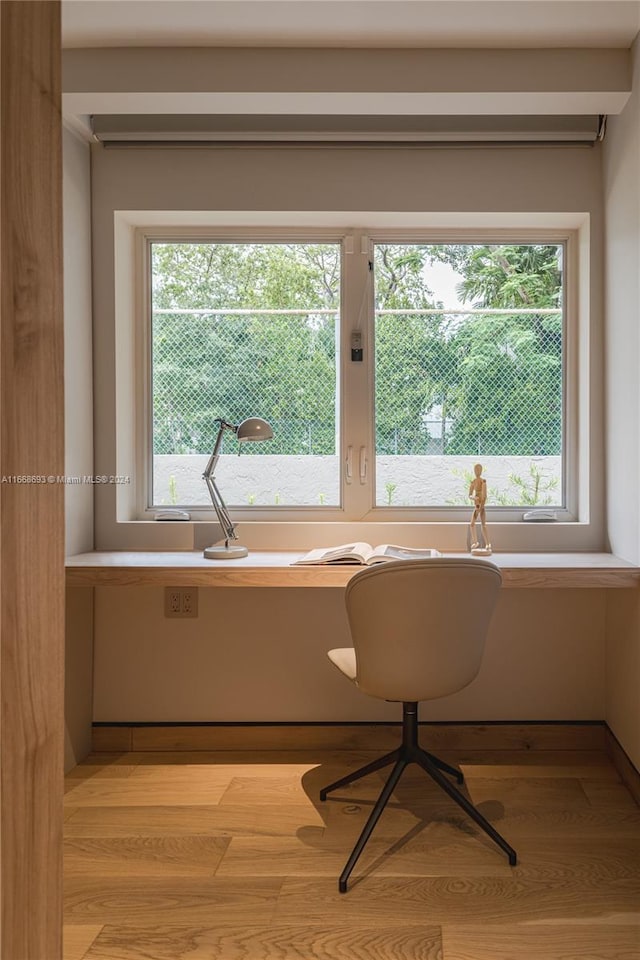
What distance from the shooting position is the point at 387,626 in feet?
6.22

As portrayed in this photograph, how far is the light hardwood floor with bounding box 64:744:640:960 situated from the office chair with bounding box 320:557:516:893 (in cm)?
13

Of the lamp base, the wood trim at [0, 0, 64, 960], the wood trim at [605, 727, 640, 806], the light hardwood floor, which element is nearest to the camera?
the wood trim at [0, 0, 64, 960]

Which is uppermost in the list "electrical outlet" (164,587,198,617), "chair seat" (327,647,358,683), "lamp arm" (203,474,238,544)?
"lamp arm" (203,474,238,544)

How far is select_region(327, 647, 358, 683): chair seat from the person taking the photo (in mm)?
2102

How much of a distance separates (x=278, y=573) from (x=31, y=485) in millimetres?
1637

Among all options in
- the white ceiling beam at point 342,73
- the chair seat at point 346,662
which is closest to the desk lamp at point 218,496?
the chair seat at point 346,662

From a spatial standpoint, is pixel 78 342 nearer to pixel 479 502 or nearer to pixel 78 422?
pixel 78 422

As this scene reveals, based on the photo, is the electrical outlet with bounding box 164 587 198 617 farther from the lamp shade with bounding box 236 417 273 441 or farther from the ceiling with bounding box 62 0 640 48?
the ceiling with bounding box 62 0 640 48

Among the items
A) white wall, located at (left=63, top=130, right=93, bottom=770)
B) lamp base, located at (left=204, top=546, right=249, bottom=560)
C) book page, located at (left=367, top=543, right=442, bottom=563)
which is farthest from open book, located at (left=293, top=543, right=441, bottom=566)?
white wall, located at (left=63, top=130, right=93, bottom=770)

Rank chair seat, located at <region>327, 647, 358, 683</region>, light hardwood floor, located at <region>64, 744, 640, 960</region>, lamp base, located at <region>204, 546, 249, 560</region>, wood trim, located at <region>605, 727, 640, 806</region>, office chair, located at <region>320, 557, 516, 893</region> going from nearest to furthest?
light hardwood floor, located at <region>64, 744, 640, 960</region>
office chair, located at <region>320, 557, 516, 893</region>
chair seat, located at <region>327, 647, 358, 683</region>
wood trim, located at <region>605, 727, 640, 806</region>
lamp base, located at <region>204, 546, 249, 560</region>

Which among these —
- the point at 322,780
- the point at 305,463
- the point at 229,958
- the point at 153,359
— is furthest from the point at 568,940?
the point at 153,359

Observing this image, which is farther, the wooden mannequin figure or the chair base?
the wooden mannequin figure

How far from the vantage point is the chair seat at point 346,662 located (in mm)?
2102

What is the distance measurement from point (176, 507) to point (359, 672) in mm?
1302
